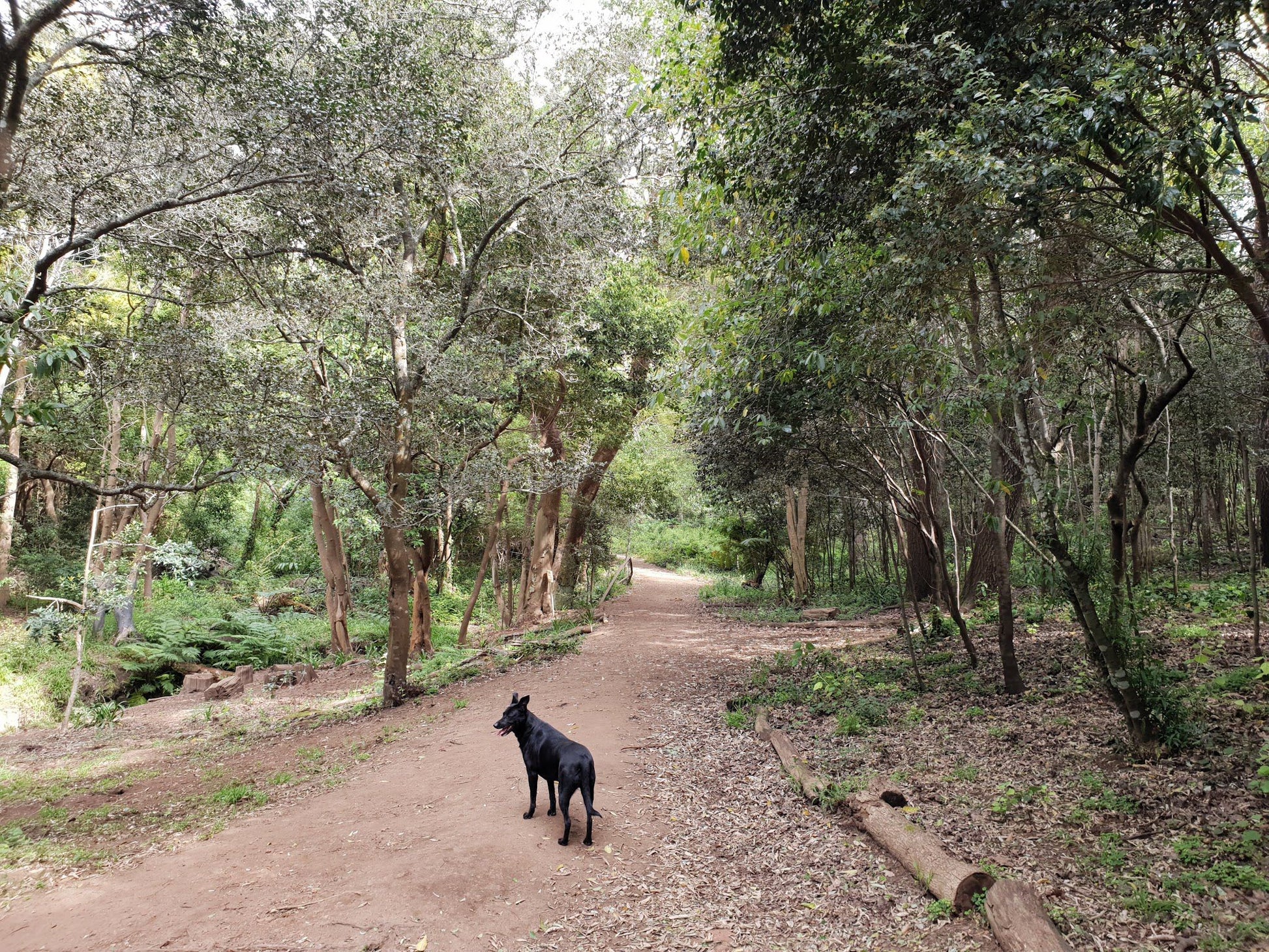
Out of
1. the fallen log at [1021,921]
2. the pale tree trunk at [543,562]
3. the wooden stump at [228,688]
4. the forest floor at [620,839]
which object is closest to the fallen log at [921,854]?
the forest floor at [620,839]

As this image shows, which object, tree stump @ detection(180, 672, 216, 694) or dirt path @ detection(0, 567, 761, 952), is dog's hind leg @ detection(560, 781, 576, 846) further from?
tree stump @ detection(180, 672, 216, 694)

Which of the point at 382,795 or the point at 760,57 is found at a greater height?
the point at 760,57

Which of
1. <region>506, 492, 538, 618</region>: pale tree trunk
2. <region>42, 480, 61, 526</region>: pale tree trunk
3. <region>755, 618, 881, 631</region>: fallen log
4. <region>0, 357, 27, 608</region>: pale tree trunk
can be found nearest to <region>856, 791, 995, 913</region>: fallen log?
<region>755, 618, 881, 631</region>: fallen log

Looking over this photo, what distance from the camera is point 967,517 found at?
52.9 feet

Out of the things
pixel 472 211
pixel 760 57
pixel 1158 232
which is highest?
pixel 472 211

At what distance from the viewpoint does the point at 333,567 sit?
14.8 meters

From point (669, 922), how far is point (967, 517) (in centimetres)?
1435

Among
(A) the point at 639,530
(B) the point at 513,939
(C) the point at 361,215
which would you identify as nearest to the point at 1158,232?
(B) the point at 513,939

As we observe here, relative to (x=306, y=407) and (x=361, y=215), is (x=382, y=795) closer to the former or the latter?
(x=306, y=407)

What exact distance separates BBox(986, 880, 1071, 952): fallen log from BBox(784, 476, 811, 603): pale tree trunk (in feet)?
45.4

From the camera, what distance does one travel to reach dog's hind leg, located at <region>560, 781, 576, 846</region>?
15.6ft

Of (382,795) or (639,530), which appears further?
(639,530)

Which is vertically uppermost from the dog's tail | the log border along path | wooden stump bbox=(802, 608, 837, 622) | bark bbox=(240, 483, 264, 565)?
bark bbox=(240, 483, 264, 565)

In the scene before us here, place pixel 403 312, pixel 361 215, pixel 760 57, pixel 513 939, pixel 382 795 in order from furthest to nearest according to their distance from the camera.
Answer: pixel 403 312 < pixel 361 215 < pixel 382 795 < pixel 760 57 < pixel 513 939
